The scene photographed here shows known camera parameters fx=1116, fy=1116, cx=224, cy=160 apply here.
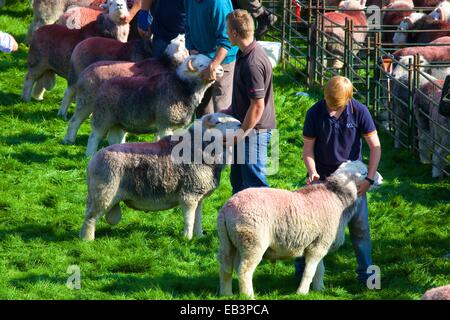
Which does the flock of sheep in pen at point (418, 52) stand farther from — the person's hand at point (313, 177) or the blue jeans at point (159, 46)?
the person's hand at point (313, 177)

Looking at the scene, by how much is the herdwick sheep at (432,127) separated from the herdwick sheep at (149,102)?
3361 mm

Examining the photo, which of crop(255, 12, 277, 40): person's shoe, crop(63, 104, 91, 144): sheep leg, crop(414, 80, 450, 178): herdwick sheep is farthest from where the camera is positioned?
crop(255, 12, 277, 40): person's shoe

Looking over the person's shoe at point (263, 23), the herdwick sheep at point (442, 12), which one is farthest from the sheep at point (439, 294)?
the herdwick sheep at point (442, 12)

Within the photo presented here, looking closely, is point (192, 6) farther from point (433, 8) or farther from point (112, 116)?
point (433, 8)

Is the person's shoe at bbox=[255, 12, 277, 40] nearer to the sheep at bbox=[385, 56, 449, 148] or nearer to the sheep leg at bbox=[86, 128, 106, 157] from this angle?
the sheep at bbox=[385, 56, 449, 148]

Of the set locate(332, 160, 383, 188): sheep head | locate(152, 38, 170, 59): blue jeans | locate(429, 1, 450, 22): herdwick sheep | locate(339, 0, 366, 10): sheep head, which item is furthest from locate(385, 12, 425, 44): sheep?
locate(332, 160, 383, 188): sheep head

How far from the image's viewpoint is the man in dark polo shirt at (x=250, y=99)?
1001cm

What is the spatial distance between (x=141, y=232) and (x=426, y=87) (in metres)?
5.16

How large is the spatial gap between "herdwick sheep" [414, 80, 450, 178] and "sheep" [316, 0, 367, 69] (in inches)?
84.5

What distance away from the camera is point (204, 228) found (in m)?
11.3

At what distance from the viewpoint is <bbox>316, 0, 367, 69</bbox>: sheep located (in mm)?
17266

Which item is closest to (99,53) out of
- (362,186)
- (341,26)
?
(341,26)
